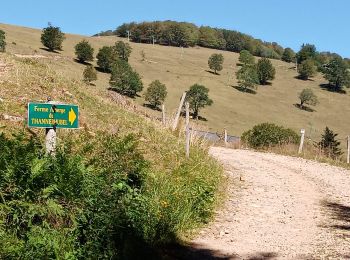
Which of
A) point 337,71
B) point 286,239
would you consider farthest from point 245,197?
point 337,71

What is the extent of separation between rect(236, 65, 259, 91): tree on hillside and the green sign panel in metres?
105

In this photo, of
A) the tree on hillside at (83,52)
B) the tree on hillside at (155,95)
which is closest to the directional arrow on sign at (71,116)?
the tree on hillside at (155,95)

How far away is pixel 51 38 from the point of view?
102500 millimetres

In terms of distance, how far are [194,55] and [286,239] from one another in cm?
13281

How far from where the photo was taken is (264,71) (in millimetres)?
118625

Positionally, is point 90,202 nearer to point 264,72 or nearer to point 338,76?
point 264,72

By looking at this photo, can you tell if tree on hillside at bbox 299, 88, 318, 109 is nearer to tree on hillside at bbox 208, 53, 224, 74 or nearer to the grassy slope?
the grassy slope

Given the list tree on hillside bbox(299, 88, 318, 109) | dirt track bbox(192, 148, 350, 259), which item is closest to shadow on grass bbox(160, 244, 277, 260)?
dirt track bbox(192, 148, 350, 259)

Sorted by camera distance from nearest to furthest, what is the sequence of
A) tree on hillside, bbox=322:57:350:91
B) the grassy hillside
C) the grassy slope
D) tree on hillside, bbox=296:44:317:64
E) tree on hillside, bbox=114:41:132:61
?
the grassy hillside, the grassy slope, tree on hillside, bbox=114:41:132:61, tree on hillside, bbox=322:57:350:91, tree on hillside, bbox=296:44:317:64

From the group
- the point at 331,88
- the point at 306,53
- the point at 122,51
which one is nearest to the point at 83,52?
the point at 122,51

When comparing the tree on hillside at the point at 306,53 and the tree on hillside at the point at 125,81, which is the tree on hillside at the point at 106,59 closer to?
the tree on hillside at the point at 125,81

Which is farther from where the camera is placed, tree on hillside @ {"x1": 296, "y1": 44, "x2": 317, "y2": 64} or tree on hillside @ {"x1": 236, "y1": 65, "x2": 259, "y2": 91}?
tree on hillside @ {"x1": 296, "y1": 44, "x2": 317, "y2": 64}

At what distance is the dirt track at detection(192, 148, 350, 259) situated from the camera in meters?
6.80

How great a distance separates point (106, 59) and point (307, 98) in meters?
44.7
